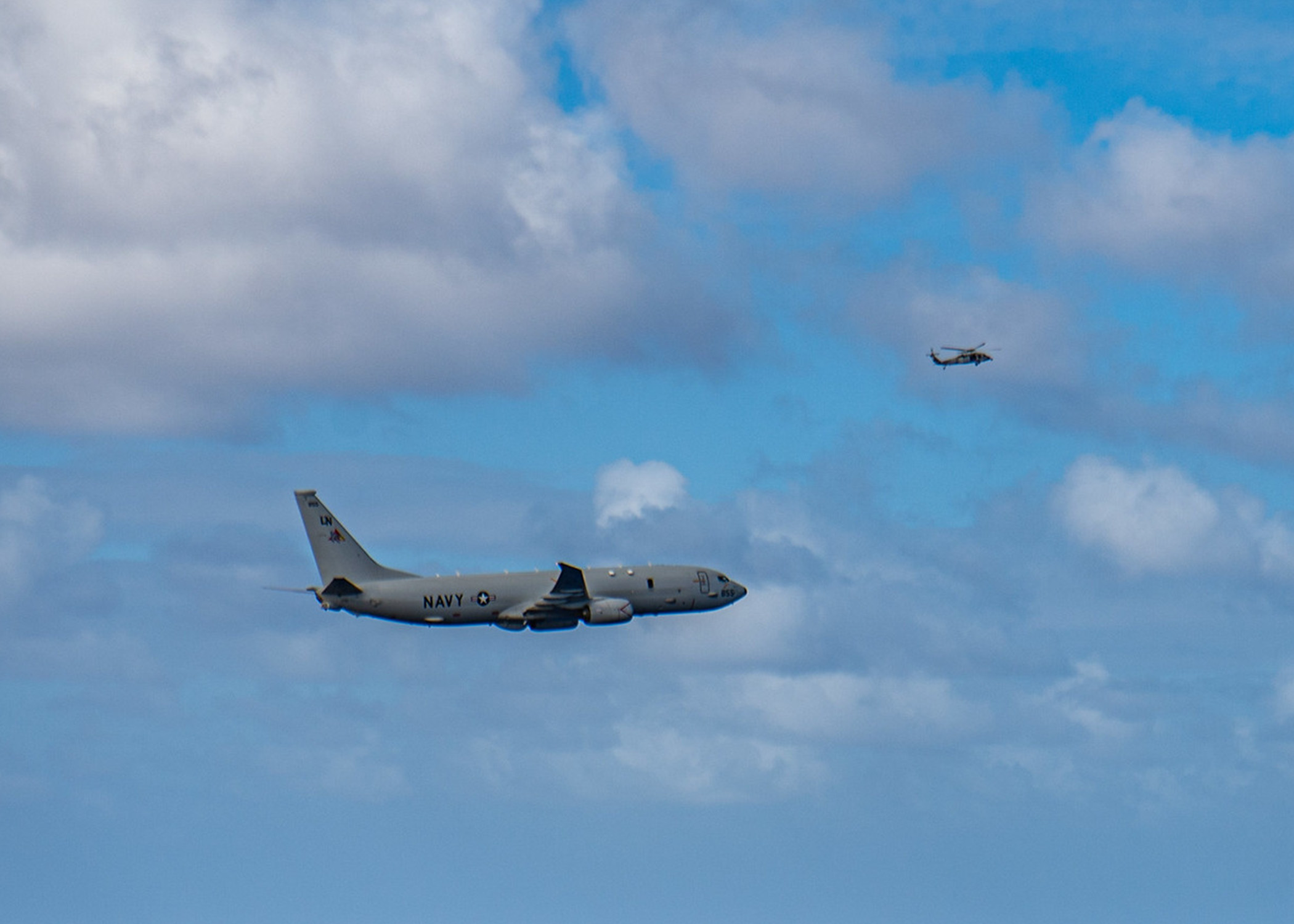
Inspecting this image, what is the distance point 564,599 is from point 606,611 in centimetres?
461

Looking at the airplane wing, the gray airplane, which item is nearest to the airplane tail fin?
the gray airplane

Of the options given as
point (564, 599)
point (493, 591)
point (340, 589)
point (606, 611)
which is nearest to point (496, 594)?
point (493, 591)

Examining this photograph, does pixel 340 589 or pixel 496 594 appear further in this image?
pixel 496 594

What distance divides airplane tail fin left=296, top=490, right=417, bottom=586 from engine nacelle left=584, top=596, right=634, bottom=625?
57.4 ft

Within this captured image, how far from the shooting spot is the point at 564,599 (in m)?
181

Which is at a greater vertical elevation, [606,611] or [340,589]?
[606,611]

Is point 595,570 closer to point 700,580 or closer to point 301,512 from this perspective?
point 700,580

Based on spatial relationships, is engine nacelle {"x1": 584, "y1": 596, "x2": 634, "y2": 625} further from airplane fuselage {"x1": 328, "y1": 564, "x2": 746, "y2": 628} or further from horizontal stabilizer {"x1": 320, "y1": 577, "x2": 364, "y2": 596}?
horizontal stabilizer {"x1": 320, "y1": 577, "x2": 364, "y2": 596}

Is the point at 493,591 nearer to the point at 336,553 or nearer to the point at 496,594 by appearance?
the point at 496,594

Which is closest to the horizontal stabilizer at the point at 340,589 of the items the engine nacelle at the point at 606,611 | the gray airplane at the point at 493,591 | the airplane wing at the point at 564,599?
the gray airplane at the point at 493,591

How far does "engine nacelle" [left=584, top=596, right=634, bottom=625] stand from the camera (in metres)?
183

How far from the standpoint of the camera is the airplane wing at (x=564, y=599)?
180 m

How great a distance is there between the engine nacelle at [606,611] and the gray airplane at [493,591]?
8 cm

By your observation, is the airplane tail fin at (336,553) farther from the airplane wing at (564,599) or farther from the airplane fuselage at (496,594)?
the airplane wing at (564,599)
